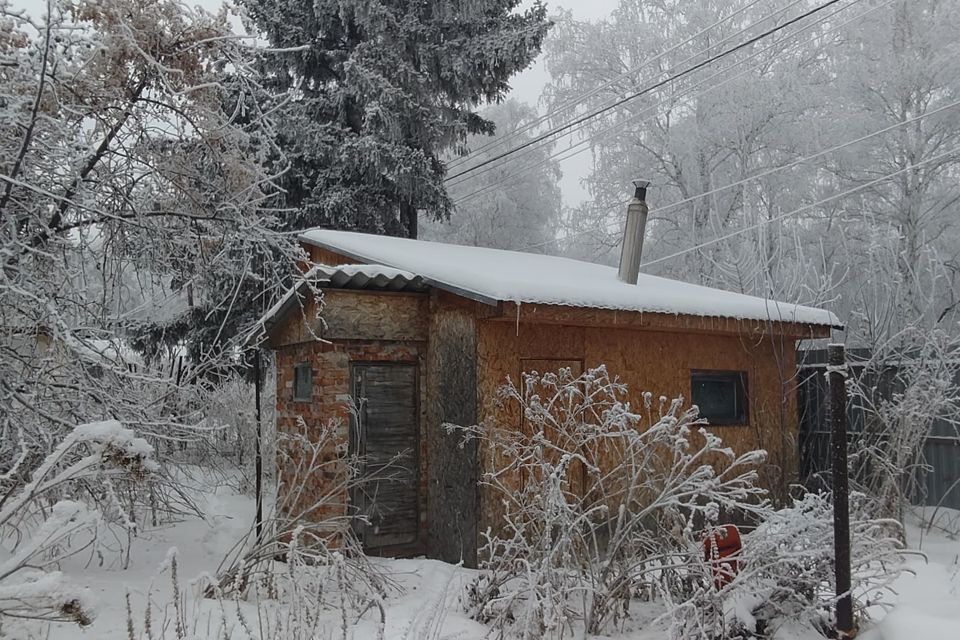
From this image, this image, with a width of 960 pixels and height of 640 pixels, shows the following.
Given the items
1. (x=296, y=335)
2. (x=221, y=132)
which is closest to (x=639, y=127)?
(x=296, y=335)

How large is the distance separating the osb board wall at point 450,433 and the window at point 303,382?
1.15 metres

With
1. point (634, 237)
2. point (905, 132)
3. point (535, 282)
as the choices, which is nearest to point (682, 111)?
point (905, 132)

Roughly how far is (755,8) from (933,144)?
20.4 feet

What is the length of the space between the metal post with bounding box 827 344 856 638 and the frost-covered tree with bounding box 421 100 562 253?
1756cm

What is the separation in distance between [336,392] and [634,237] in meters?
3.98

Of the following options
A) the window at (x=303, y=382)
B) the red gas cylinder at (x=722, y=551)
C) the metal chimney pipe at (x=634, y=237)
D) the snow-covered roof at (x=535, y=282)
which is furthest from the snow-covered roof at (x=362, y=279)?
the red gas cylinder at (x=722, y=551)

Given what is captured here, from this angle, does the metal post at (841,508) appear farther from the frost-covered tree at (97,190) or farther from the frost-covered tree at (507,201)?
the frost-covered tree at (507,201)

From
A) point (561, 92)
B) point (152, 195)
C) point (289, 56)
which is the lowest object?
point (152, 195)

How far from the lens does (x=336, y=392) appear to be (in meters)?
6.60

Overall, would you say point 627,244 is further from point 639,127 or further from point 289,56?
point 639,127

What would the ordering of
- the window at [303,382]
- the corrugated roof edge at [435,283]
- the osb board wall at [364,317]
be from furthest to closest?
1. the window at [303,382]
2. the osb board wall at [364,317]
3. the corrugated roof edge at [435,283]

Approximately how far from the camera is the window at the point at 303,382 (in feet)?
23.0

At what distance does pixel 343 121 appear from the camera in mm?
13938

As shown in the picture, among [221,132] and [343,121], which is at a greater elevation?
[343,121]
